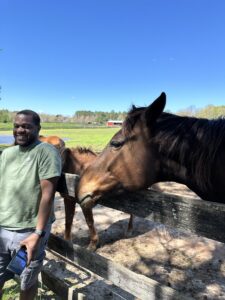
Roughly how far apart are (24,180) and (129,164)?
89 centimetres

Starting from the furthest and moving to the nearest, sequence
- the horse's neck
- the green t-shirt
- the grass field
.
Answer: the grass field < the horse's neck < the green t-shirt

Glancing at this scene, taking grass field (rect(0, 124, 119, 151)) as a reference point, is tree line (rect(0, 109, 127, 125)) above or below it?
above

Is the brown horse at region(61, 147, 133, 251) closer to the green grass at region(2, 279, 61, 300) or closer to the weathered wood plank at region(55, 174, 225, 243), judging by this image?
the green grass at region(2, 279, 61, 300)

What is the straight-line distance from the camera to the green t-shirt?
2.38 meters

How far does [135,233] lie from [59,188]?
126 inches

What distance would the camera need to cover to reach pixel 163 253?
500cm

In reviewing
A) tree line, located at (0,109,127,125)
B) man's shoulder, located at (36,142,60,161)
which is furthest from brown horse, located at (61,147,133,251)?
tree line, located at (0,109,127,125)

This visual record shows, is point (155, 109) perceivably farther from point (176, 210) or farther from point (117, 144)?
point (176, 210)

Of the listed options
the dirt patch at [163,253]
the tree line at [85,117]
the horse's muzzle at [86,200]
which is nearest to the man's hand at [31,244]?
the horse's muzzle at [86,200]

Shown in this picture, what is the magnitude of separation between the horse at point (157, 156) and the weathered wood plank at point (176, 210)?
0.45ft

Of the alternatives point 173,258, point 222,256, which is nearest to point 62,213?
point 173,258

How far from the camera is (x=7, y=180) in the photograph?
249 cm

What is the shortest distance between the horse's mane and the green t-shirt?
742mm

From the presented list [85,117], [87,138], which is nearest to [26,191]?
[87,138]
